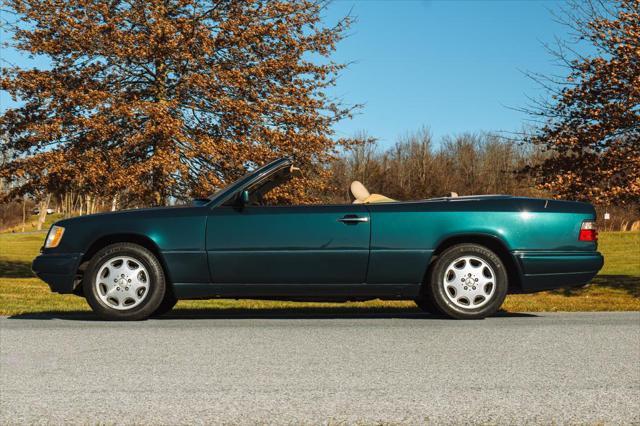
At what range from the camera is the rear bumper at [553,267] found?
7.14m

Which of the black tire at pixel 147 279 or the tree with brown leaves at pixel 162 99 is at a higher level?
the tree with brown leaves at pixel 162 99

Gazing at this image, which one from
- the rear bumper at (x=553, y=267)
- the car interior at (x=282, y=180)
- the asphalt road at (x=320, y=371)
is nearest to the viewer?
the asphalt road at (x=320, y=371)

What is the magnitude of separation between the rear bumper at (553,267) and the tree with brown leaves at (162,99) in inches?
393

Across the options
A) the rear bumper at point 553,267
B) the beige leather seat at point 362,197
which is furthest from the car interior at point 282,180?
the rear bumper at point 553,267

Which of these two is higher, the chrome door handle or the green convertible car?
the chrome door handle

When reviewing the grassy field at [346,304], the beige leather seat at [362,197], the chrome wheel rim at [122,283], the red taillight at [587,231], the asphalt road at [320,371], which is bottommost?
the grassy field at [346,304]

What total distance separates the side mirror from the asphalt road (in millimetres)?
1146

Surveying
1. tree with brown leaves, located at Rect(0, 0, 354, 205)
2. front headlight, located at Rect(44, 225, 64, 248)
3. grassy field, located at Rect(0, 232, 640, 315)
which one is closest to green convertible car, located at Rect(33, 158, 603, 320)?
front headlight, located at Rect(44, 225, 64, 248)

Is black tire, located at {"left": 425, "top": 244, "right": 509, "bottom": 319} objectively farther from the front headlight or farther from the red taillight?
the front headlight

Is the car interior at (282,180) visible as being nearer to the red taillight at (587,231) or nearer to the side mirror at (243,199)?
the side mirror at (243,199)

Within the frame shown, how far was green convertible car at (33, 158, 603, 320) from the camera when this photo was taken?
23.1 feet

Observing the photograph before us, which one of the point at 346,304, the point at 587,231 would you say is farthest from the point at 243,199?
the point at 346,304

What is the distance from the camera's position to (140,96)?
59.6 feet

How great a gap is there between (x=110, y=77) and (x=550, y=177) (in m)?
10.5
